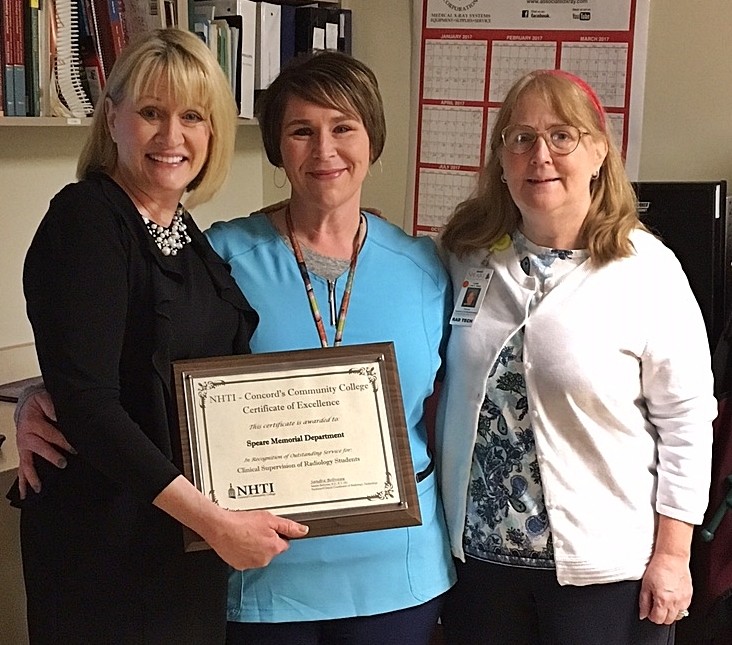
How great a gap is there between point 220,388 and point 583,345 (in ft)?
1.99

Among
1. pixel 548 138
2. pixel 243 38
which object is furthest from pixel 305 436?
pixel 243 38

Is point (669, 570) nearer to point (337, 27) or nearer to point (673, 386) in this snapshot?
point (673, 386)

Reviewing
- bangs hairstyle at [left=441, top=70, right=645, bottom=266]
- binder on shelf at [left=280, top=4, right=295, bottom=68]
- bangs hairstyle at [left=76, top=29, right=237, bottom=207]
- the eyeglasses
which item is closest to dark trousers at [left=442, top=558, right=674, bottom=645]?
bangs hairstyle at [left=441, top=70, right=645, bottom=266]

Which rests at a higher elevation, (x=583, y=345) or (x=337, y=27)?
(x=337, y=27)

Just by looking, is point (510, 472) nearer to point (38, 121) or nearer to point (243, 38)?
point (38, 121)

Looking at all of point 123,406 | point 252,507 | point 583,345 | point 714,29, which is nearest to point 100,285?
point 123,406

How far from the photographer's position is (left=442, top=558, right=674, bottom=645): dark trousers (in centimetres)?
161

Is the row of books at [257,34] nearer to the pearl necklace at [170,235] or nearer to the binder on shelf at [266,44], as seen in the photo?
the binder on shelf at [266,44]

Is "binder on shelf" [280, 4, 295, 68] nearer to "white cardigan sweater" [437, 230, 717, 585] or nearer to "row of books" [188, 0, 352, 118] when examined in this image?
"row of books" [188, 0, 352, 118]

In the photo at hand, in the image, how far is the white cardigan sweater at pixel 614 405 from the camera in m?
1.59

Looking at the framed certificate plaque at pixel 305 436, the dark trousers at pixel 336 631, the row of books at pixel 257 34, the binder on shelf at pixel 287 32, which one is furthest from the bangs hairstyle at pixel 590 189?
the binder on shelf at pixel 287 32

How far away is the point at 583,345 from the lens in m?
1.59

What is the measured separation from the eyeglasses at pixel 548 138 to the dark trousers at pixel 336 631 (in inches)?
32.2

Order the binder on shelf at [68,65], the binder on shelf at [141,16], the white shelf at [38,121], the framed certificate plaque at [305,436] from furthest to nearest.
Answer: the binder on shelf at [141,16]
the binder on shelf at [68,65]
the white shelf at [38,121]
the framed certificate plaque at [305,436]
